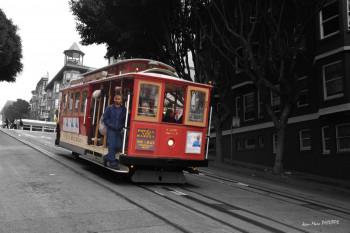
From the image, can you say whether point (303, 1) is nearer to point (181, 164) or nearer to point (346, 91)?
point (346, 91)

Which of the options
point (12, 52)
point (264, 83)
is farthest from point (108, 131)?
point (12, 52)

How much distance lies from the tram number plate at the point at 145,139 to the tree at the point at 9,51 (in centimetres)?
2779

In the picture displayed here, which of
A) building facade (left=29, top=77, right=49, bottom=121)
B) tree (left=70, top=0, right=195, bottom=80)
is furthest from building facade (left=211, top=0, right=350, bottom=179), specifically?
building facade (left=29, top=77, right=49, bottom=121)

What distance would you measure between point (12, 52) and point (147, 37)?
21.0 m

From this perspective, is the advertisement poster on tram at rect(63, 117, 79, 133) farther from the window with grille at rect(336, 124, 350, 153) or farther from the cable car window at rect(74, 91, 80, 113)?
the window with grille at rect(336, 124, 350, 153)

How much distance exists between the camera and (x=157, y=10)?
17844 mm

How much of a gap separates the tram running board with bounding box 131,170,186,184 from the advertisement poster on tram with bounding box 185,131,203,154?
0.78 m

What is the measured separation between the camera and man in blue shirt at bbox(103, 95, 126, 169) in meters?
8.90

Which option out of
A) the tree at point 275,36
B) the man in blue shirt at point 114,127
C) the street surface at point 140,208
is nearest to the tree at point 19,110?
the tree at point 275,36

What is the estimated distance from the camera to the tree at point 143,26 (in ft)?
58.7

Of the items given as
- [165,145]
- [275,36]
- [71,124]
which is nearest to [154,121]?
[165,145]

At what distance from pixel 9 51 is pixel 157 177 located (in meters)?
30.2

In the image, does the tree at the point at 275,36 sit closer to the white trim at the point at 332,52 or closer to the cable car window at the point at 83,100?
the white trim at the point at 332,52

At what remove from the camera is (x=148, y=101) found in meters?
8.84
